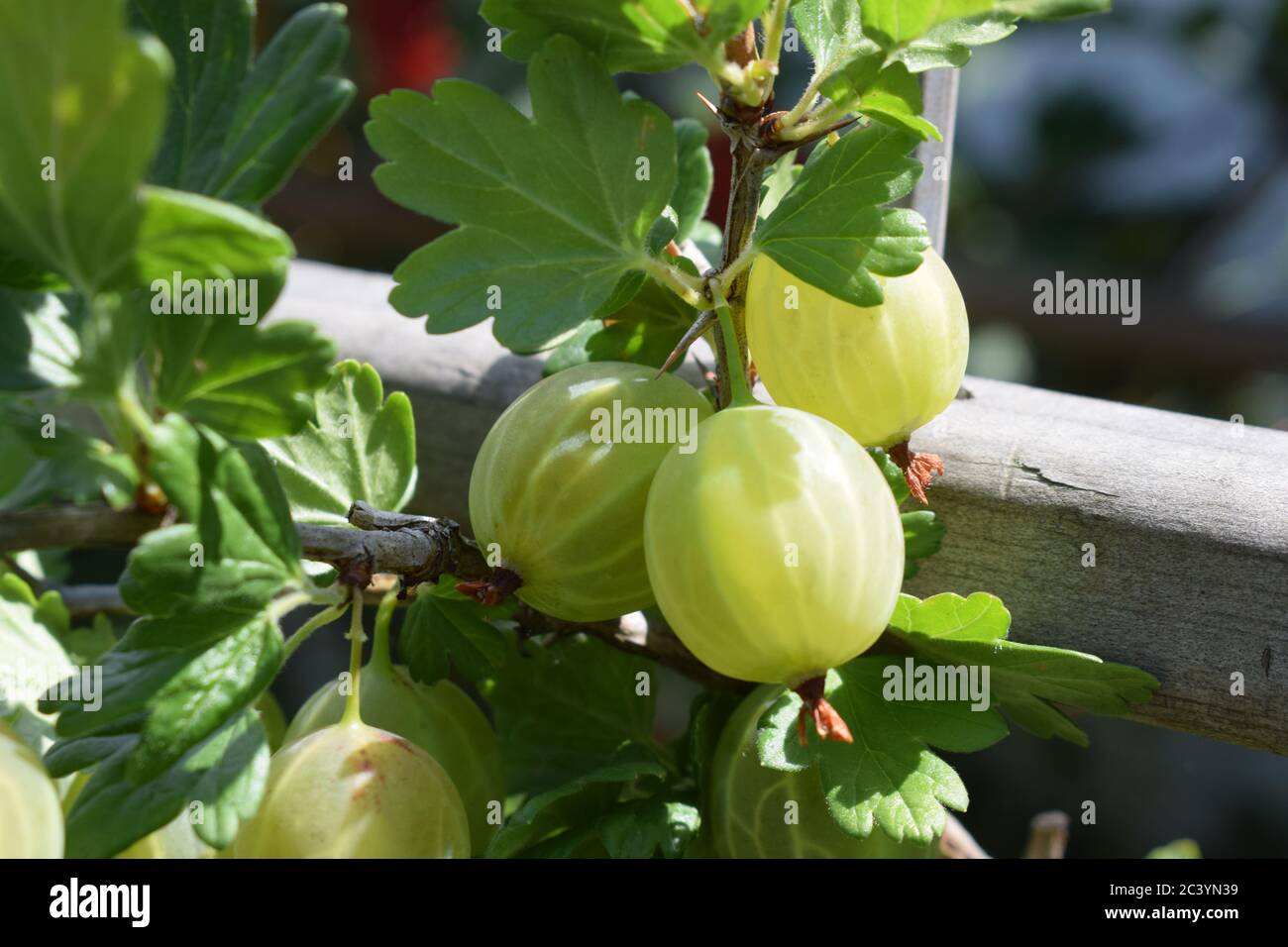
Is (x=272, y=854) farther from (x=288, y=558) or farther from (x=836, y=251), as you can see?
(x=836, y=251)

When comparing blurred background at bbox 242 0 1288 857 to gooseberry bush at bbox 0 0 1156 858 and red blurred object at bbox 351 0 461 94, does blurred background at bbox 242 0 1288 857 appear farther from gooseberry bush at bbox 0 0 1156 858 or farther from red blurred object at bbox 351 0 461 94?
gooseberry bush at bbox 0 0 1156 858

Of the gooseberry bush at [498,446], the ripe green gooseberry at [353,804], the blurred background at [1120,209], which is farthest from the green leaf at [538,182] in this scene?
the blurred background at [1120,209]

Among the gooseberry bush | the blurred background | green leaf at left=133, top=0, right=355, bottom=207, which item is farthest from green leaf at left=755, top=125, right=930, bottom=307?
the blurred background

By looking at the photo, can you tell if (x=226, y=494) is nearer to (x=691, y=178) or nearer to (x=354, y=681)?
(x=354, y=681)

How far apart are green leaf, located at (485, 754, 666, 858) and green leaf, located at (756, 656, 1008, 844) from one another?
4 cm

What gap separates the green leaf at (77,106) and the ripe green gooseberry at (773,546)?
0.12 m

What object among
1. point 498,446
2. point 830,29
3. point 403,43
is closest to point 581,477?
point 498,446

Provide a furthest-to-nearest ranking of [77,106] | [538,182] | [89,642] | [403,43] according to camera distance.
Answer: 1. [403,43]
2. [89,642]
3. [538,182]
4. [77,106]

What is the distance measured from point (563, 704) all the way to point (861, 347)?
0.16m

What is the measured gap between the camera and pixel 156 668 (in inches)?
10.0

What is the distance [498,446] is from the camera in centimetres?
29

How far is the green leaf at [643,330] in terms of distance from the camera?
343 millimetres

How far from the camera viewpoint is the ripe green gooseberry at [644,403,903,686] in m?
0.24

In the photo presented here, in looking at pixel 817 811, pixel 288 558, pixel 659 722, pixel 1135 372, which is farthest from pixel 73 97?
pixel 1135 372
